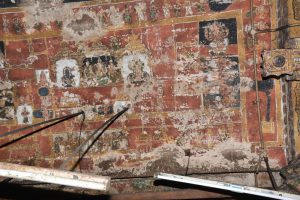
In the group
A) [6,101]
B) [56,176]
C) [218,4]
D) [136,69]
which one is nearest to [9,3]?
[6,101]

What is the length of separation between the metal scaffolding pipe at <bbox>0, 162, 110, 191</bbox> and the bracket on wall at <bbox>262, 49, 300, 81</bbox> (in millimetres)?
3796

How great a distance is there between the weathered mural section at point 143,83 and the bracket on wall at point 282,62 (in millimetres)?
545

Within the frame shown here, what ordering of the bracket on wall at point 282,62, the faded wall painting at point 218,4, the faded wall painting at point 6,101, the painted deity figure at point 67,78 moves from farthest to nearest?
the faded wall painting at point 6,101 → the painted deity figure at point 67,78 → the faded wall painting at point 218,4 → the bracket on wall at point 282,62

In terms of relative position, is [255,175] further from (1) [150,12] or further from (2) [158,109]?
(1) [150,12]

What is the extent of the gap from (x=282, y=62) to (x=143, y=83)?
8.74 feet

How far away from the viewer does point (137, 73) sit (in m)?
7.41

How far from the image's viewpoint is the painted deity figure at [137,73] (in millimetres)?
7383

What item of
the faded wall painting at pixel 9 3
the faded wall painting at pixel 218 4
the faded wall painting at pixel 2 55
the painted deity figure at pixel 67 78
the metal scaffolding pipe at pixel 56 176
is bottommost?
the metal scaffolding pipe at pixel 56 176

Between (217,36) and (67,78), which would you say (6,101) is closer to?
(67,78)

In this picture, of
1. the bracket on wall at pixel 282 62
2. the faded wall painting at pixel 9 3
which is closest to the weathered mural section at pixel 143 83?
the faded wall painting at pixel 9 3

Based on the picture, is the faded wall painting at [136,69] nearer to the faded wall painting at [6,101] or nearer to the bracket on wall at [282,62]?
the bracket on wall at [282,62]

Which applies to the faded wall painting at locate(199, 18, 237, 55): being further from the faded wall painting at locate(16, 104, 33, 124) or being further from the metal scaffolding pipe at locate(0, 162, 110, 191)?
the metal scaffolding pipe at locate(0, 162, 110, 191)

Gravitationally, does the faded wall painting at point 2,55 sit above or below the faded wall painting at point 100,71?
above

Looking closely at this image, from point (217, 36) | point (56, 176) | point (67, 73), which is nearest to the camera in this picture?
point (56, 176)
